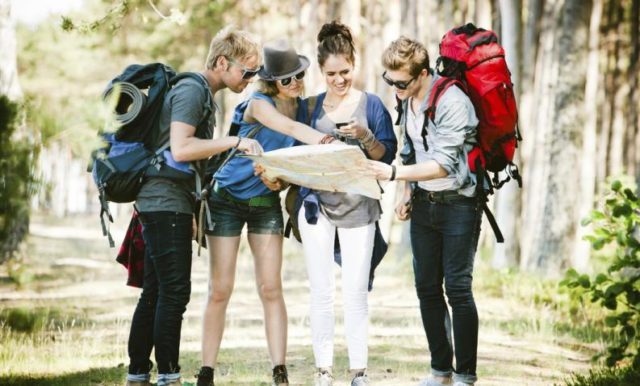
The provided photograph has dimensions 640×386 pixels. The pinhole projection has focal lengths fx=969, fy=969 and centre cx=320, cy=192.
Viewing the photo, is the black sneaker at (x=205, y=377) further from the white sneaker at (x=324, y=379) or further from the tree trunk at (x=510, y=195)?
the tree trunk at (x=510, y=195)

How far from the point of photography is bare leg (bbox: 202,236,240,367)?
596cm

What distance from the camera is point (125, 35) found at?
115 ft

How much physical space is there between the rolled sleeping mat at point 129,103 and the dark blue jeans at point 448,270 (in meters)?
1.75

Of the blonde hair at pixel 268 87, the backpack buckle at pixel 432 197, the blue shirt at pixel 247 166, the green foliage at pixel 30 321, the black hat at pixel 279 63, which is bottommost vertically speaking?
the green foliage at pixel 30 321

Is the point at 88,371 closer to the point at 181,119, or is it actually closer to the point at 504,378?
the point at 181,119

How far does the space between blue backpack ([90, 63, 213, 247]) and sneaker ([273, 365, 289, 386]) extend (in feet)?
4.42

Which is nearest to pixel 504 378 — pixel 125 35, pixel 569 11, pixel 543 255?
pixel 543 255

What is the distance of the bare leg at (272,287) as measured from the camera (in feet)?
19.8

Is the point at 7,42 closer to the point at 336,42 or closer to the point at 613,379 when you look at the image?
the point at 336,42

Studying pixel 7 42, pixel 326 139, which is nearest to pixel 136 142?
pixel 326 139

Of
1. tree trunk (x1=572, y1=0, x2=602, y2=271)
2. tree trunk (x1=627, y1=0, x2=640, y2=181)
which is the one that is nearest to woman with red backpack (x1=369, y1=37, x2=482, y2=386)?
tree trunk (x1=572, y1=0, x2=602, y2=271)

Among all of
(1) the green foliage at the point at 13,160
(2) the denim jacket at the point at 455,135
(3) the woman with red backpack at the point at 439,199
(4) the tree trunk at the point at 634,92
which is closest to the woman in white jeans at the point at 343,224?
(3) the woman with red backpack at the point at 439,199

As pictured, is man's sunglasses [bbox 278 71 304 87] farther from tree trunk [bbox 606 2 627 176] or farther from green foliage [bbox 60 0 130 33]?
tree trunk [bbox 606 2 627 176]

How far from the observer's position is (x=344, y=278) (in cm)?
→ 596
